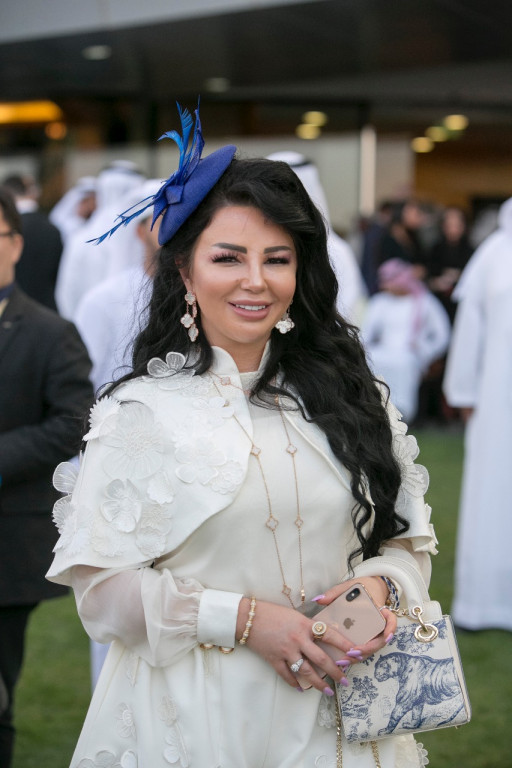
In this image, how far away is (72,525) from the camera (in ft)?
6.89

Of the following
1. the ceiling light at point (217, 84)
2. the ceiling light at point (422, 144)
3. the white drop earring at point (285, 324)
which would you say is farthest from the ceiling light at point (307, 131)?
the white drop earring at point (285, 324)

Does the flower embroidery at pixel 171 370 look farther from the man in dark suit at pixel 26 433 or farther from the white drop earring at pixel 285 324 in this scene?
the man in dark suit at pixel 26 433

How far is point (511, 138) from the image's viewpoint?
19.4 metres

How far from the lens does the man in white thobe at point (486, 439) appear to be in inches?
222

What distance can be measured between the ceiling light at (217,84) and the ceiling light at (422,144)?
3.78 metres

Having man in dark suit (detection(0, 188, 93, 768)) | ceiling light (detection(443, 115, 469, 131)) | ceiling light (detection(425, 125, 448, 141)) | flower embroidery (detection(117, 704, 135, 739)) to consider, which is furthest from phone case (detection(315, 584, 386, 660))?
ceiling light (detection(425, 125, 448, 141))

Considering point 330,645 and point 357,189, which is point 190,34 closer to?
point 357,189

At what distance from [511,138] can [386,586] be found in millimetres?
18348

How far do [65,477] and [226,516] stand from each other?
364 mm

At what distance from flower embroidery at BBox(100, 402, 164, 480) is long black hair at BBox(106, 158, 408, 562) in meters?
0.17

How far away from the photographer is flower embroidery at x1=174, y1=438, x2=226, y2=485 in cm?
206

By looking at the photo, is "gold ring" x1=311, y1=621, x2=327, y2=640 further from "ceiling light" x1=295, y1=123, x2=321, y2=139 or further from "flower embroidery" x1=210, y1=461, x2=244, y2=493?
"ceiling light" x1=295, y1=123, x2=321, y2=139

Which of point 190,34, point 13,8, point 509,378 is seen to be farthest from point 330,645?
point 13,8

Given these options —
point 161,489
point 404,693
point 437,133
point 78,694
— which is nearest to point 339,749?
point 404,693
